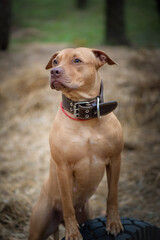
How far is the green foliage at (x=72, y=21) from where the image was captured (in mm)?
10609

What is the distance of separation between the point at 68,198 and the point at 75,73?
89 centimetres

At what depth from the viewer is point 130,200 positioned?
10.6 feet

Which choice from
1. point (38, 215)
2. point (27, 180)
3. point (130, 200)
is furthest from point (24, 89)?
point (38, 215)

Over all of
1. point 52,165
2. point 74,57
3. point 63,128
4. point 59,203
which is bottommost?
point 59,203

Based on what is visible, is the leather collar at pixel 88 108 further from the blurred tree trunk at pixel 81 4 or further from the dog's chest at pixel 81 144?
the blurred tree trunk at pixel 81 4

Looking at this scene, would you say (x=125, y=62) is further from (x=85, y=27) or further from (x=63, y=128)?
(x=85, y=27)

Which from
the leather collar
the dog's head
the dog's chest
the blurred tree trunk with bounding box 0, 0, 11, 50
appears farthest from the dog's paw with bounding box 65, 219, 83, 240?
the blurred tree trunk with bounding box 0, 0, 11, 50

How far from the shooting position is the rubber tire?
6.52 ft

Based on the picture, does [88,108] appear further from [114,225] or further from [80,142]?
[114,225]

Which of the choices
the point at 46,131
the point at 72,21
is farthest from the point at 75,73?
the point at 72,21

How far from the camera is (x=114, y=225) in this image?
208 cm

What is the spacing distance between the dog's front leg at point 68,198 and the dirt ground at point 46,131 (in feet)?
2.84

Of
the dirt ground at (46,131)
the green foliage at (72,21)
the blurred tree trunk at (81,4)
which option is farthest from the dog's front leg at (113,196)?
the blurred tree trunk at (81,4)

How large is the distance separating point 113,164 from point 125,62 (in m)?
4.18
